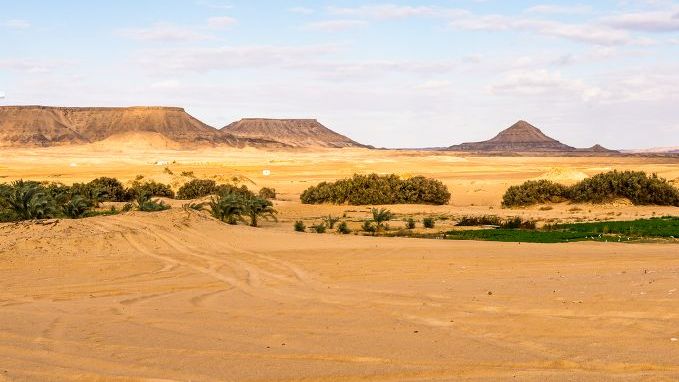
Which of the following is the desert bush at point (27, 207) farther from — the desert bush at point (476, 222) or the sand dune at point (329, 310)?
the desert bush at point (476, 222)

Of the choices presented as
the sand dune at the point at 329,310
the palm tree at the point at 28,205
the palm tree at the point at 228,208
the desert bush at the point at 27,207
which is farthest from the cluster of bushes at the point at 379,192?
the sand dune at the point at 329,310

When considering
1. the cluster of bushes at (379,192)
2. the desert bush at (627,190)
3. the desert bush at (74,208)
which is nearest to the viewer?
the desert bush at (74,208)

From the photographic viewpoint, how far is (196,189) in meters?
44.1

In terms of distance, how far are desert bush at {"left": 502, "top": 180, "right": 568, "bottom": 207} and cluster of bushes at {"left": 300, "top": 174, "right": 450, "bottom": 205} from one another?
3.37m

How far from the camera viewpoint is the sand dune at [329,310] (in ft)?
24.7

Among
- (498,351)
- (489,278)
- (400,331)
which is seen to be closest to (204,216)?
(489,278)

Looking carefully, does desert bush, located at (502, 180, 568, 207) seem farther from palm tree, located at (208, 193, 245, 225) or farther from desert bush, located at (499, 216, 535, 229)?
palm tree, located at (208, 193, 245, 225)

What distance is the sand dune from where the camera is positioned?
7527 mm

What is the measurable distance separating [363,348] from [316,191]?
33.0 meters

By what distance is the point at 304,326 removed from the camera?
31.6 feet

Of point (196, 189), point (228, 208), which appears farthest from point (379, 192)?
point (228, 208)

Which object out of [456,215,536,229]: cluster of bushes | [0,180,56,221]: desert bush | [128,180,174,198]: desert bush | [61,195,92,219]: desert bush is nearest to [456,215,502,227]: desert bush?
[456,215,536,229]: cluster of bushes

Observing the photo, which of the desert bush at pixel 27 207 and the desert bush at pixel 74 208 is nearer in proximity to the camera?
the desert bush at pixel 27 207

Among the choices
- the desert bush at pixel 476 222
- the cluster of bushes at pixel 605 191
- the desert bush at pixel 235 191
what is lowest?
the desert bush at pixel 476 222
